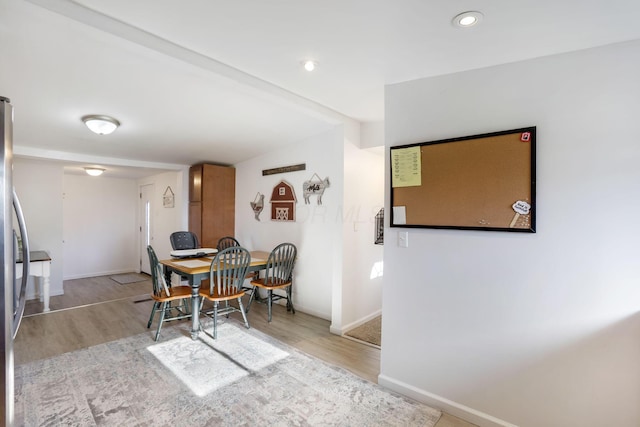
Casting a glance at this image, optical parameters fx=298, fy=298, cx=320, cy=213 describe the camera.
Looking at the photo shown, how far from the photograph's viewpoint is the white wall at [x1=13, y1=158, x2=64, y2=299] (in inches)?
180

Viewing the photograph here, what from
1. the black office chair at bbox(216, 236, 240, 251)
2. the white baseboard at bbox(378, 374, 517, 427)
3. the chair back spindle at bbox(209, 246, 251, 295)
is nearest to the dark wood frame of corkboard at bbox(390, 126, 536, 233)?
the white baseboard at bbox(378, 374, 517, 427)

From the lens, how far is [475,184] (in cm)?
194

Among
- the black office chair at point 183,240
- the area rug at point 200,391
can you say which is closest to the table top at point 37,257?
the black office chair at point 183,240

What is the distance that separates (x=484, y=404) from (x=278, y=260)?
2.57 meters

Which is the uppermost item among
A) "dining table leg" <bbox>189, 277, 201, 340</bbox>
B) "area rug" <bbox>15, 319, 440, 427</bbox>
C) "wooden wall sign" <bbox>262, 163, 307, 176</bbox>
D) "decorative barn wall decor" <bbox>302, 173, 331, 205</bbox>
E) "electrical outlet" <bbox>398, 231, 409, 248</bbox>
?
"wooden wall sign" <bbox>262, 163, 307, 176</bbox>

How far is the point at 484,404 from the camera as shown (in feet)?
6.31

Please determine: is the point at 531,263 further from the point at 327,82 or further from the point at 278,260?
the point at 278,260

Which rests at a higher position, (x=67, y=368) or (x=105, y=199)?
(x=105, y=199)

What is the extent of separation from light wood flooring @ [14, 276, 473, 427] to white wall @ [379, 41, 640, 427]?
426 mm

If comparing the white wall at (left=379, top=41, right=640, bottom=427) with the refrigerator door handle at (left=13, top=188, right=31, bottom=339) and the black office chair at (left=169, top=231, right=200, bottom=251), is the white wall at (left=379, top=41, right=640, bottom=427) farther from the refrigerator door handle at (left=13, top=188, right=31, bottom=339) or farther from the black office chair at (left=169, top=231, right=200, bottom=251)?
the black office chair at (left=169, top=231, right=200, bottom=251)

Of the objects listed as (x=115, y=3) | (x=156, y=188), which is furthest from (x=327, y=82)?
(x=156, y=188)

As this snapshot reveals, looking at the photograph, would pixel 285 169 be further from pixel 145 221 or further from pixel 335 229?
pixel 145 221

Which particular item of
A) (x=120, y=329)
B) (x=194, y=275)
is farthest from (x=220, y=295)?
(x=120, y=329)

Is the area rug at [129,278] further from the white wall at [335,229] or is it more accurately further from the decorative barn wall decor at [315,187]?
the decorative barn wall decor at [315,187]
